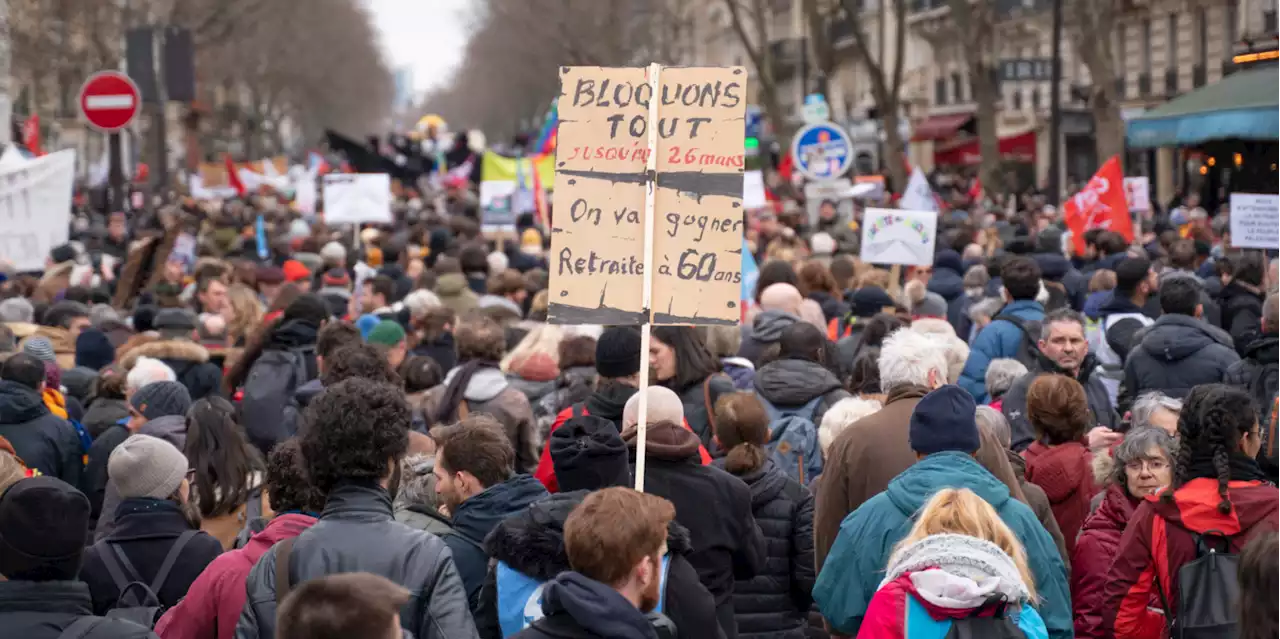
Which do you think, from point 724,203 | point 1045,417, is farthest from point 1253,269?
point 724,203

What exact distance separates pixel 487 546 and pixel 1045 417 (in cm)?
257

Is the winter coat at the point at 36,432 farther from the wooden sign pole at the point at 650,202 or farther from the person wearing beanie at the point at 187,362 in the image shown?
the wooden sign pole at the point at 650,202

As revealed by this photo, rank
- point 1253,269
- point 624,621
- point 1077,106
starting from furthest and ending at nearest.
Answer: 1. point 1077,106
2. point 1253,269
3. point 624,621

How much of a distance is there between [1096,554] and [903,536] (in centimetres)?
105

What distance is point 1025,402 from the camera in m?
7.00

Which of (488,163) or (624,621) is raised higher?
(488,163)

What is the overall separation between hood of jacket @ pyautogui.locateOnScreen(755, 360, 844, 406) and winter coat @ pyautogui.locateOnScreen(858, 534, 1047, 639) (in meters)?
3.32


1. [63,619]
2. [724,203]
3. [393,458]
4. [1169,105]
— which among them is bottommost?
[63,619]

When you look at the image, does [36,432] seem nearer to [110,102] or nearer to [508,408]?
→ [508,408]

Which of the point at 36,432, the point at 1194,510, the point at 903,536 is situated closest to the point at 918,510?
the point at 903,536

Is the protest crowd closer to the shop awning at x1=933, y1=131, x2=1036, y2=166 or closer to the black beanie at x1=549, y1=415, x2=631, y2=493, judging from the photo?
the black beanie at x1=549, y1=415, x2=631, y2=493

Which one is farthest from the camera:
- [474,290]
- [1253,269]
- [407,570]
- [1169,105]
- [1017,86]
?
[1017,86]

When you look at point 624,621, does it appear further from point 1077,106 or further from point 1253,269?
point 1077,106

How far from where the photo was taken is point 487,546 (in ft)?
14.3
